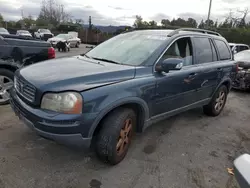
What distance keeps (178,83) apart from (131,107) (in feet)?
3.29

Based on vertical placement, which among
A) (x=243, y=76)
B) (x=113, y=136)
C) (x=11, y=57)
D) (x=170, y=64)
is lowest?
(x=113, y=136)

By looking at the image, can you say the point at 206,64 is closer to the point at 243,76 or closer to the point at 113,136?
the point at 113,136

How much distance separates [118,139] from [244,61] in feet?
22.8

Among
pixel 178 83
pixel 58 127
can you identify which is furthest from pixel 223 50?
pixel 58 127

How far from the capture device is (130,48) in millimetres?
3805

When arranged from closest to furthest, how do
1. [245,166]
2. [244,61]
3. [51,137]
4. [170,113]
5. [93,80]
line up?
[245,166] → [51,137] → [93,80] → [170,113] → [244,61]

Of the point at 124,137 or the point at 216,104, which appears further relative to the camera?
the point at 216,104

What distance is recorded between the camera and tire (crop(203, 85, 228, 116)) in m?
5.18

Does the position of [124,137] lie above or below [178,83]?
below

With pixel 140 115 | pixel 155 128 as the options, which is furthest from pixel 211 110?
pixel 140 115

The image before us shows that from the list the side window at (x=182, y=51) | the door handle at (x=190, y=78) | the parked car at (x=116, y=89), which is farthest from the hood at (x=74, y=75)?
the door handle at (x=190, y=78)

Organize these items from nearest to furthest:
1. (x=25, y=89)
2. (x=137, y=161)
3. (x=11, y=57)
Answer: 1. (x=25, y=89)
2. (x=137, y=161)
3. (x=11, y=57)

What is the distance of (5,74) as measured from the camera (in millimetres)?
4809

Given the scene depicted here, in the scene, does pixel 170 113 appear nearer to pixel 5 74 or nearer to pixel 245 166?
pixel 245 166
